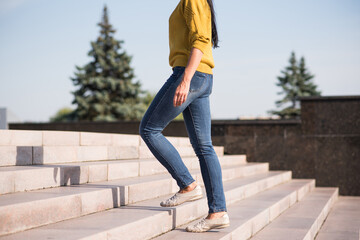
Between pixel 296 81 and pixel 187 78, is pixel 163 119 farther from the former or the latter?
pixel 296 81

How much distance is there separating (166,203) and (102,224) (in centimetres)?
80

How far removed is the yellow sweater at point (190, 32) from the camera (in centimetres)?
319

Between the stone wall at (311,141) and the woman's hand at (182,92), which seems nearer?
the woman's hand at (182,92)

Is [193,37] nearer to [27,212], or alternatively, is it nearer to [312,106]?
[27,212]

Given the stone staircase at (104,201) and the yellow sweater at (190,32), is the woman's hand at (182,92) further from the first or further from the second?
the stone staircase at (104,201)

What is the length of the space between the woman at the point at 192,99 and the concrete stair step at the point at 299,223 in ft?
3.70

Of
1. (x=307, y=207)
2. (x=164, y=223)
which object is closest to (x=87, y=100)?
(x=307, y=207)

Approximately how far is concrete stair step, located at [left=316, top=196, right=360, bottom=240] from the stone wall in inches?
53.1

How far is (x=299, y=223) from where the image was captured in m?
5.01

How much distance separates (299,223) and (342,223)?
1317mm

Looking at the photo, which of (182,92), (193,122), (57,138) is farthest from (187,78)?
(57,138)

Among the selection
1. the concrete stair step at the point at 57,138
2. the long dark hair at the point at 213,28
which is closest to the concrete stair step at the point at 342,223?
the long dark hair at the point at 213,28

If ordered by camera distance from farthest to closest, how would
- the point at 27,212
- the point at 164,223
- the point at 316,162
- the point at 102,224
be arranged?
the point at 316,162, the point at 164,223, the point at 102,224, the point at 27,212

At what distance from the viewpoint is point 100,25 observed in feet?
125
